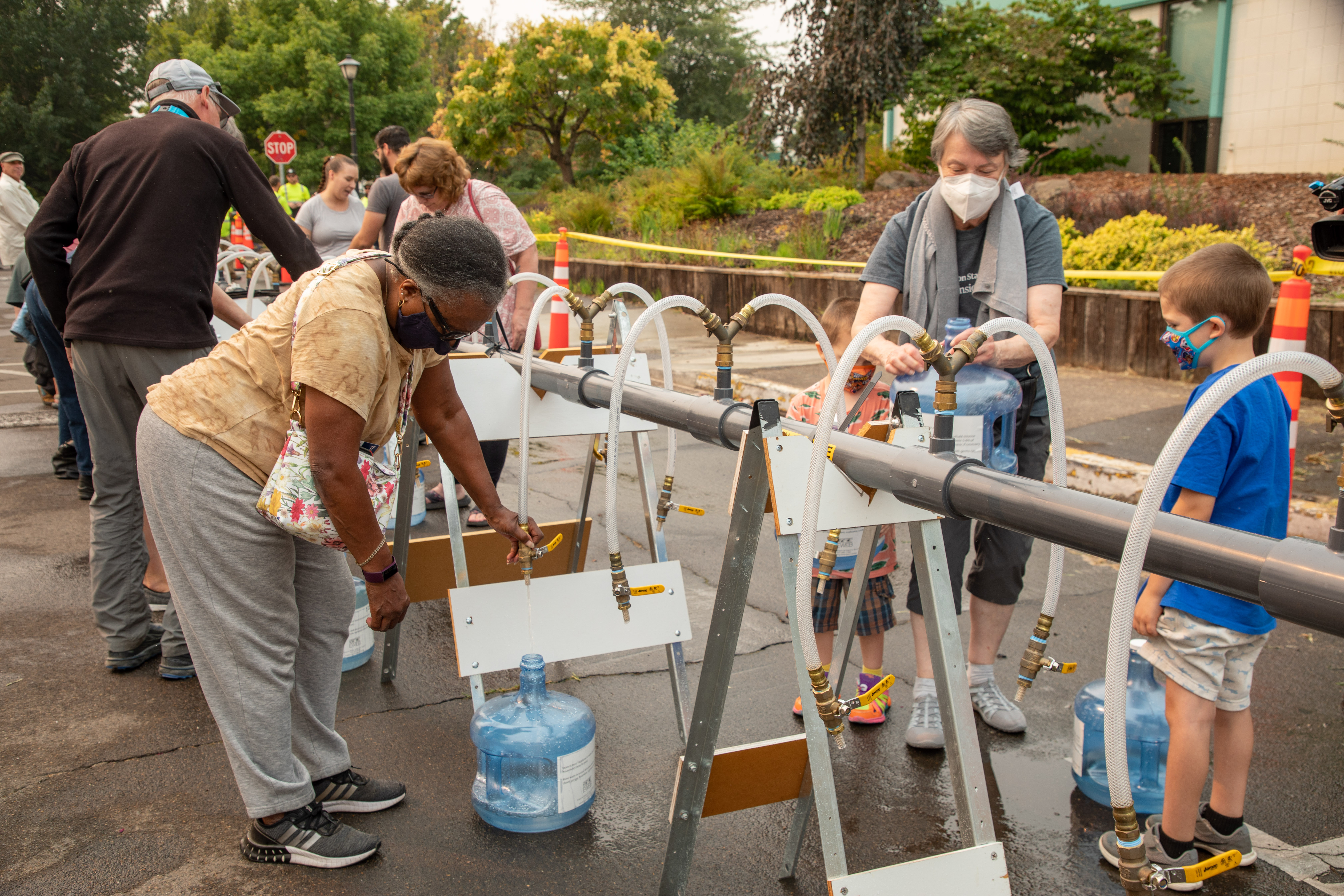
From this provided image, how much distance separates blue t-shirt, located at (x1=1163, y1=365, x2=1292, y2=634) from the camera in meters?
2.25

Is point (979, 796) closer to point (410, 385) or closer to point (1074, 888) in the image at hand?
point (1074, 888)

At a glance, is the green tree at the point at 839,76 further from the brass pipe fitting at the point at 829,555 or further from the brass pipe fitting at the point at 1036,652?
the brass pipe fitting at the point at 1036,652

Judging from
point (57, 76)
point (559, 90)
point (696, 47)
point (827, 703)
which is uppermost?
point (696, 47)

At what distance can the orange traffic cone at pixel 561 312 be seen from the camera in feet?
26.7

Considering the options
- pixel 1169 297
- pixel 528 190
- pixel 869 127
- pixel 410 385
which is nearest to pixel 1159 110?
pixel 869 127

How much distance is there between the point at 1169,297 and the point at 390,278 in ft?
6.32

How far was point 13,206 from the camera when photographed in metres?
11.1

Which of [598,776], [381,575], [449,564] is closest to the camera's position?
[381,575]

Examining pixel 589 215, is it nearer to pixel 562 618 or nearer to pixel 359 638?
pixel 359 638

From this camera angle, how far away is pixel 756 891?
248 centimetres

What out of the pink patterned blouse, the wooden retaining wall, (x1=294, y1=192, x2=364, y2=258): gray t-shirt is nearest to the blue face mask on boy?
the wooden retaining wall

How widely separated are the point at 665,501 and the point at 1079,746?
1382mm

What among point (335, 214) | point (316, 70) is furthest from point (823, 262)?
point (316, 70)

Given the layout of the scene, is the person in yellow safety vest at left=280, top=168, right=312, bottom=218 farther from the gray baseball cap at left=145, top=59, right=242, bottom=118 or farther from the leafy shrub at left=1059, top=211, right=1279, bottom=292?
the gray baseball cap at left=145, top=59, right=242, bottom=118
